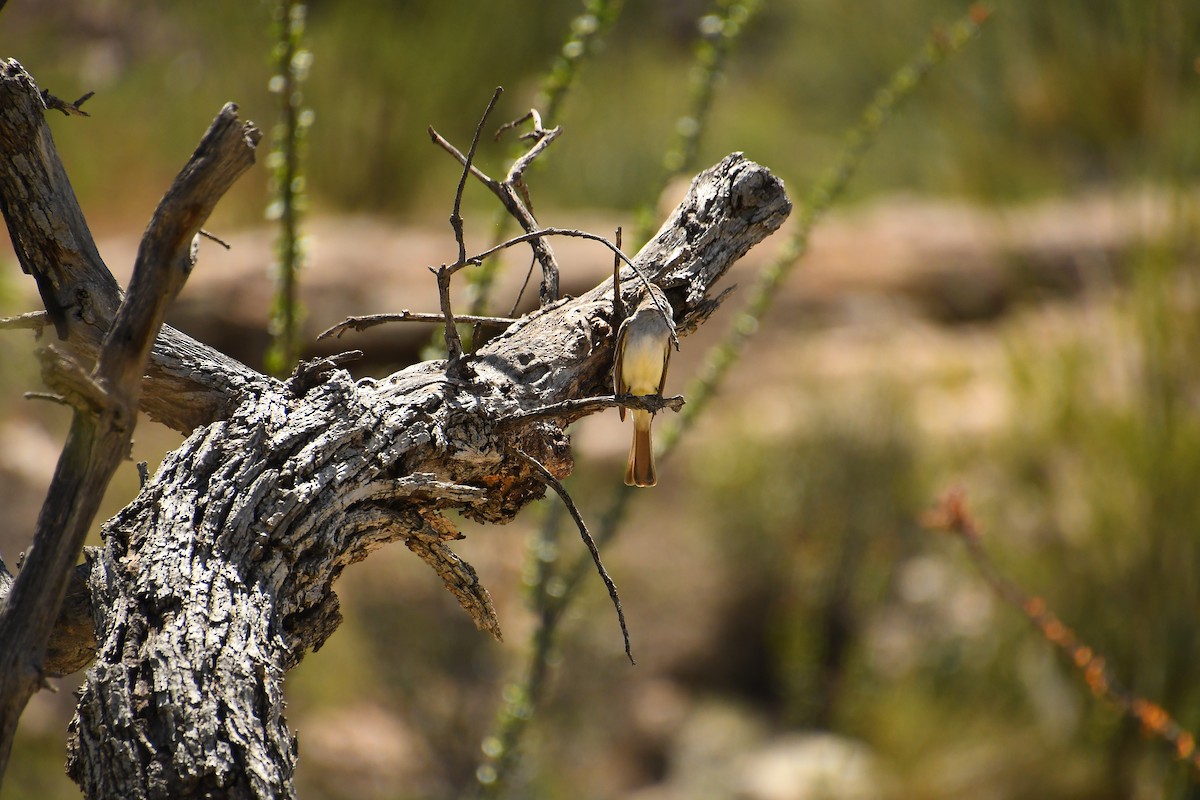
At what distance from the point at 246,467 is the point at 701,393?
119 centimetres

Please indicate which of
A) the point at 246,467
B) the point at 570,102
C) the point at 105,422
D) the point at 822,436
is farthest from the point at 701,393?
the point at 822,436

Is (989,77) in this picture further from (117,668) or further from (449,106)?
(117,668)

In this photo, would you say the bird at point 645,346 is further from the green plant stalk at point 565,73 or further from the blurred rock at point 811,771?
the blurred rock at point 811,771

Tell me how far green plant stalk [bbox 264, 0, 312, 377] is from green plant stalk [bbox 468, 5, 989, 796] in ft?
2.13

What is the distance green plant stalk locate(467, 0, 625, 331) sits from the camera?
171 centimetres

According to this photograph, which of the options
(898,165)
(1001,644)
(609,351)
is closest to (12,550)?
(1001,644)

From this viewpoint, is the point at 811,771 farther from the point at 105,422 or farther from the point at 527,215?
the point at 105,422

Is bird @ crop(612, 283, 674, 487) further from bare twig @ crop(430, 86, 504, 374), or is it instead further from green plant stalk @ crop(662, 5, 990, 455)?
green plant stalk @ crop(662, 5, 990, 455)

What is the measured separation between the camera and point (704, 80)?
196 centimetres

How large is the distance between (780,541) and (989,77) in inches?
137

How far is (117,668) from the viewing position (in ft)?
2.67

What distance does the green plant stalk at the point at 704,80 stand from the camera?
1865mm

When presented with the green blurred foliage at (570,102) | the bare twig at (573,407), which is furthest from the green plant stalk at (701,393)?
the green blurred foliage at (570,102)

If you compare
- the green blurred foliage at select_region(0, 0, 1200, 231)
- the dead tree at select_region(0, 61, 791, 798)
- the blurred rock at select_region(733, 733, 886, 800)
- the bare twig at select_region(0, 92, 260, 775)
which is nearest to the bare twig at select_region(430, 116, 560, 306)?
the dead tree at select_region(0, 61, 791, 798)
